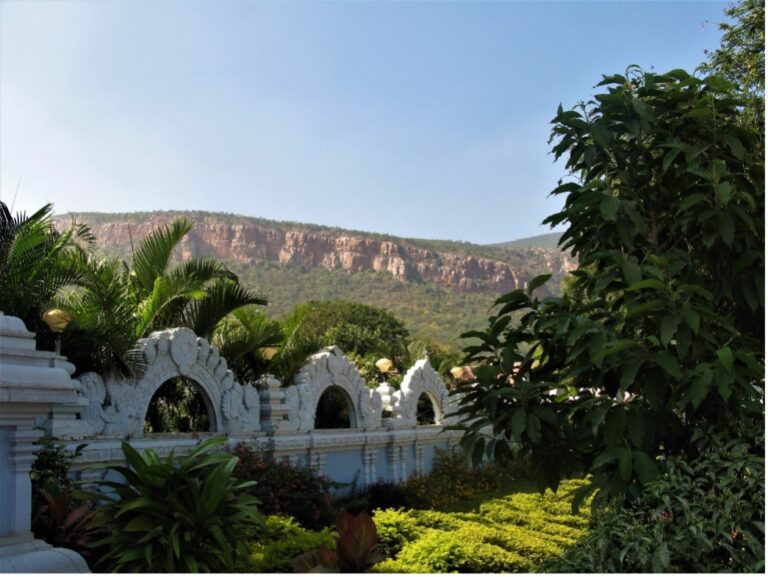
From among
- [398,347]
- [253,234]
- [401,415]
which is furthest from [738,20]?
[253,234]

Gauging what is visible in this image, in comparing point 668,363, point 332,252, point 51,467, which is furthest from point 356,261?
point 668,363

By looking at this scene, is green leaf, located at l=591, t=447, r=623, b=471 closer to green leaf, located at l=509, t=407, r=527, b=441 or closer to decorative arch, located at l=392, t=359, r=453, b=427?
green leaf, located at l=509, t=407, r=527, b=441

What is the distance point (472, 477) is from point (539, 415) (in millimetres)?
8559

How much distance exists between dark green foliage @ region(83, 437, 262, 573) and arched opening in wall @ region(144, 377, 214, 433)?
5.32 meters

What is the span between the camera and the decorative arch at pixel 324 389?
1112cm

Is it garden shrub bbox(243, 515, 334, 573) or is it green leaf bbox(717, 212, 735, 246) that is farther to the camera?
garden shrub bbox(243, 515, 334, 573)

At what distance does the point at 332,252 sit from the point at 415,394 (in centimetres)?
5287

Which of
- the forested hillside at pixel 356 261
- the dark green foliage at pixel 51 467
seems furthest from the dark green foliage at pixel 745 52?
the forested hillside at pixel 356 261

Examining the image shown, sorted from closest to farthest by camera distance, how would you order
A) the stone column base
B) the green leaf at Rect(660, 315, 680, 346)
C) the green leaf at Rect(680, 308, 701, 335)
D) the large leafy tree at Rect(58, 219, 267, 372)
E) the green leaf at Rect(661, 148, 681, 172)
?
1. the stone column base
2. the green leaf at Rect(680, 308, 701, 335)
3. the green leaf at Rect(660, 315, 680, 346)
4. the green leaf at Rect(661, 148, 681, 172)
5. the large leafy tree at Rect(58, 219, 267, 372)

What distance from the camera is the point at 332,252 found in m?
67.1

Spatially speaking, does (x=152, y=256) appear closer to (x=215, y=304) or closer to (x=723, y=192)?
(x=215, y=304)

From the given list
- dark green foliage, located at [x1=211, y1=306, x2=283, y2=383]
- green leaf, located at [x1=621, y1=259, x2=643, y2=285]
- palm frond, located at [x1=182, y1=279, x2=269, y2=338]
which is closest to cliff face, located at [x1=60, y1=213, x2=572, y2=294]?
dark green foliage, located at [x1=211, y1=306, x2=283, y2=383]

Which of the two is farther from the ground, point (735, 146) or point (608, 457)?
point (735, 146)

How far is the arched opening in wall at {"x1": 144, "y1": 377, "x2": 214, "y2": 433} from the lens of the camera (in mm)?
11523
